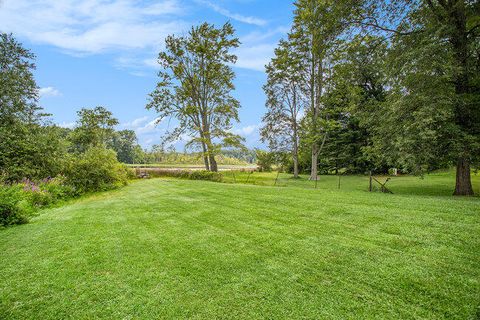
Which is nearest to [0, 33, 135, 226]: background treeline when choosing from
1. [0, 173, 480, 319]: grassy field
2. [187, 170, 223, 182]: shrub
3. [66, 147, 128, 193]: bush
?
[66, 147, 128, 193]: bush

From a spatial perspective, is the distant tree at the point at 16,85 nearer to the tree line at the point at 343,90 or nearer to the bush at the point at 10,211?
the tree line at the point at 343,90

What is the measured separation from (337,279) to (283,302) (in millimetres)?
755

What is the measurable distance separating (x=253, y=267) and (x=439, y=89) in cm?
947

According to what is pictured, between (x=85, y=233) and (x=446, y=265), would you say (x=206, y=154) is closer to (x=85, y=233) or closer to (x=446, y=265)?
(x=85, y=233)

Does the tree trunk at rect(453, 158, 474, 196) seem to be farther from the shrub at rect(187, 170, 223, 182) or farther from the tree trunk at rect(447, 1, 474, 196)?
the shrub at rect(187, 170, 223, 182)

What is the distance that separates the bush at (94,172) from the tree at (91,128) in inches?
731

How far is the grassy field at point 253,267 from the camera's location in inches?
92.5

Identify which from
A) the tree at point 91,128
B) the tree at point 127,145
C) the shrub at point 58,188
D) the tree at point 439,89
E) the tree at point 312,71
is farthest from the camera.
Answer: the tree at point 127,145

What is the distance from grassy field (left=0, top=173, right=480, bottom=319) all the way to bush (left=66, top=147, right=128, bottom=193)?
766cm

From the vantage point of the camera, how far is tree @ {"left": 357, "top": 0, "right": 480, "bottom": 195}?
7.91m

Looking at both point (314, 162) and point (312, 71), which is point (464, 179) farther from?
point (312, 71)

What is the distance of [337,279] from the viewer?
2.75 metres

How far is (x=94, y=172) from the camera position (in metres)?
12.9

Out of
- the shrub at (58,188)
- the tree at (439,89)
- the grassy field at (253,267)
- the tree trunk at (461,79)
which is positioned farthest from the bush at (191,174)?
the tree trunk at (461,79)
